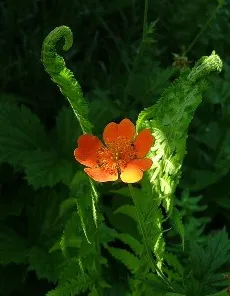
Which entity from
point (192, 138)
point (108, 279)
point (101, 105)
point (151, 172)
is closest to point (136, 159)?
point (151, 172)

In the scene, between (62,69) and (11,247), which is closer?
(62,69)

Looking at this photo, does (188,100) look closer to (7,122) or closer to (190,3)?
(7,122)

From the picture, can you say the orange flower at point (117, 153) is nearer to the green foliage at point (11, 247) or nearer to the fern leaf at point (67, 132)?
the green foliage at point (11, 247)

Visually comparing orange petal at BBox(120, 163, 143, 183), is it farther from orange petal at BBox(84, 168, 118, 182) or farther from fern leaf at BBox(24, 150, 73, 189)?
fern leaf at BBox(24, 150, 73, 189)

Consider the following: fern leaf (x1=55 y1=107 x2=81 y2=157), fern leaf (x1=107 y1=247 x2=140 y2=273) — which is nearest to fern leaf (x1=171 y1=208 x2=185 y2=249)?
fern leaf (x1=107 y1=247 x2=140 y2=273)

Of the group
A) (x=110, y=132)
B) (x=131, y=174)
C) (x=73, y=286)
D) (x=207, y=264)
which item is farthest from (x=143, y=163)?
(x=207, y=264)

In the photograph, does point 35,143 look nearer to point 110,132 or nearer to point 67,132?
point 67,132
